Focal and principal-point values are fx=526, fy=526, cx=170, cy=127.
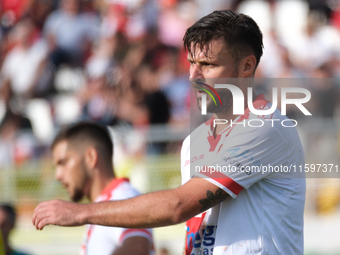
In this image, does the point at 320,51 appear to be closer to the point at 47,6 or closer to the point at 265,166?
the point at 47,6

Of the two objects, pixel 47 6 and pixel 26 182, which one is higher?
pixel 47 6

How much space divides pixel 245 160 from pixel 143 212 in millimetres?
497

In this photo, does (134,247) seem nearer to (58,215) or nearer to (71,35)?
(58,215)

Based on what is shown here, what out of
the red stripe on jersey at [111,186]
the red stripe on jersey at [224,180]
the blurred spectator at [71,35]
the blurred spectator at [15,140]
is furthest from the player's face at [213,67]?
the blurred spectator at [71,35]

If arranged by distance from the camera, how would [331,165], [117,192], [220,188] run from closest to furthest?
[220,188], [117,192], [331,165]

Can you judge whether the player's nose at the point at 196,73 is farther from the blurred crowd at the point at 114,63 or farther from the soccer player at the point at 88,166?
the blurred crowd at the point at 114,63

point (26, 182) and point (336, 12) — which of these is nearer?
point (26, 182)

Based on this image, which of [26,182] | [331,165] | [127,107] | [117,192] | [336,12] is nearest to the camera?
[117,192]

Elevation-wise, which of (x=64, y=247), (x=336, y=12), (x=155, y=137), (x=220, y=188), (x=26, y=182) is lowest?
(x=64, y=247)

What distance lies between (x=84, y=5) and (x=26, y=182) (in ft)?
11.5

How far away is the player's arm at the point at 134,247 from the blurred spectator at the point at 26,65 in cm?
602

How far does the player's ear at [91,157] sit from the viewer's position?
402cm

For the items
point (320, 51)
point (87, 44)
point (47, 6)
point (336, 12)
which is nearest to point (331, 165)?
point (320, 51)

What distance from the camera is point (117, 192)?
380cm
